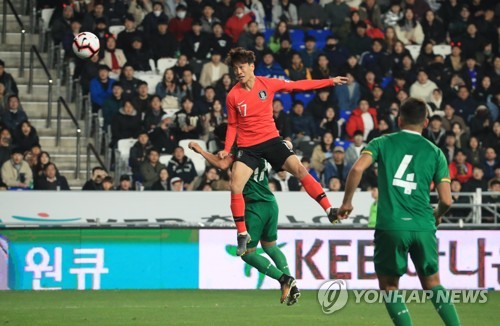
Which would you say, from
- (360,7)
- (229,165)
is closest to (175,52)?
(360,7)

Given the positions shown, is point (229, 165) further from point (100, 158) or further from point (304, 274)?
point (100, 158)

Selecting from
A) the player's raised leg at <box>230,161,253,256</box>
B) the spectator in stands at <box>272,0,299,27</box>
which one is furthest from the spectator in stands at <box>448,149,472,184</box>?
the player's raised leg at <box>230,161,253,256</box>

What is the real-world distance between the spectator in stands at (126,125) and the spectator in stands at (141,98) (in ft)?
0.58

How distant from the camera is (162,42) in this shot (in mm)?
24016

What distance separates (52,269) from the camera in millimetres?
17703

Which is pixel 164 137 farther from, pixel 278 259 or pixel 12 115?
pixel 278 259

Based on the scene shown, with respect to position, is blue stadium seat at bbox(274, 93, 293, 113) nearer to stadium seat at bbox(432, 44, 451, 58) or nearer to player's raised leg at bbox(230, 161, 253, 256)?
stadium seat at bbox(432, 44, 451, 58)

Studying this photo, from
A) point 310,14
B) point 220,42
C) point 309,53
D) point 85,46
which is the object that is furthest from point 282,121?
point 85,46

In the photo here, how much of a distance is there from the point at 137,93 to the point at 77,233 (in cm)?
526

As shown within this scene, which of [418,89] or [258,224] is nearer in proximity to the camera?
[258,224]

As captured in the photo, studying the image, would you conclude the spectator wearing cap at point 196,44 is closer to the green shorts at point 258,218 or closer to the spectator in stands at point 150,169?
the spectator in stands at point 150,169

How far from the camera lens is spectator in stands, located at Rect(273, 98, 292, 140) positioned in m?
22.0

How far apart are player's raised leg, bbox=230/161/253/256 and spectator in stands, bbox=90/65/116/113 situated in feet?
35.3

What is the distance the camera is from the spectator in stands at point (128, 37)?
78.0ft
